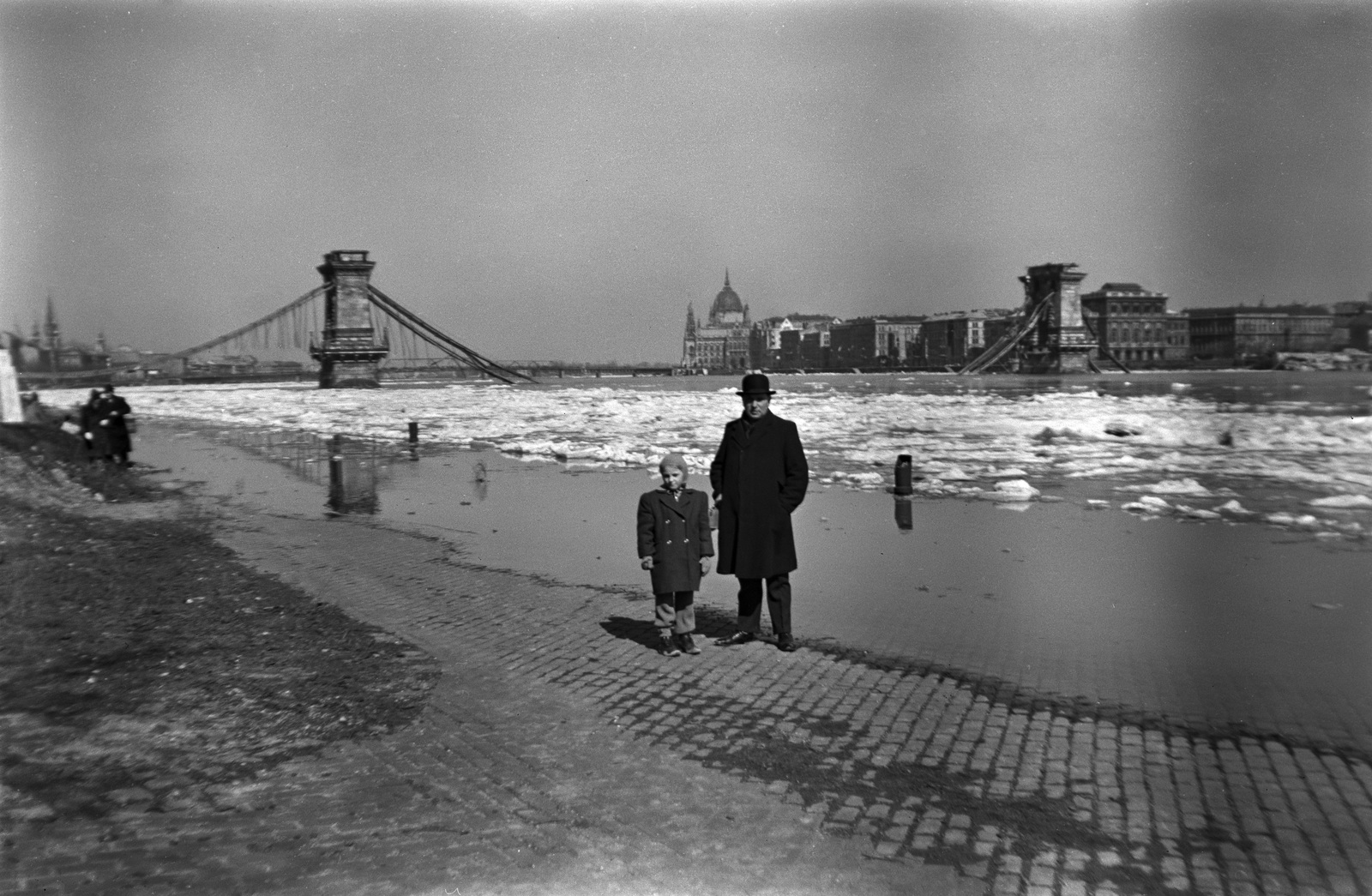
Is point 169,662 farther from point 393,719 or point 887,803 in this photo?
point 887,803

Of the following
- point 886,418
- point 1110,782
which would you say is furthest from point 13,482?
point 886,418

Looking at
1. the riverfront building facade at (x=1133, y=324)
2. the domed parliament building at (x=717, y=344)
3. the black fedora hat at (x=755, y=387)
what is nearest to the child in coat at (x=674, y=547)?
the black fedora hat at (x=755, y=387)

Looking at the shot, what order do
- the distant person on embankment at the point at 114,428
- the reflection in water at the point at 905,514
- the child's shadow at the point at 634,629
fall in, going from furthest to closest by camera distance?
1. the distant person on embankment at the point at 114,428
2. the reflection in water at the point at 905,514
3. the child's shadow at the point at 634,629

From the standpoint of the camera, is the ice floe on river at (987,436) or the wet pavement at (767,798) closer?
the wet pavement at (767,798)

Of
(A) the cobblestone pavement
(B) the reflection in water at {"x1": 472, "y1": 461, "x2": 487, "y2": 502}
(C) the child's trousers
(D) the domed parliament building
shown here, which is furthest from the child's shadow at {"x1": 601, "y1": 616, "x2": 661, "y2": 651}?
(D) the domed parliament building

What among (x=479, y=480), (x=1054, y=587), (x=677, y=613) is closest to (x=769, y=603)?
(x=677, y=613)

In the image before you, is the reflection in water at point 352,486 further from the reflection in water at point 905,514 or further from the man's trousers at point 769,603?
the man's trousers at point 769,603

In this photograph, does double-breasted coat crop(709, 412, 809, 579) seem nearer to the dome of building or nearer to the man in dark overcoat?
the man in dark overcoat
